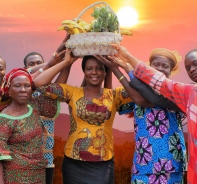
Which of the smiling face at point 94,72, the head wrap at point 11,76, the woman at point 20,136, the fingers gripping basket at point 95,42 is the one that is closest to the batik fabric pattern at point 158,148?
the smiling face at point 94,72

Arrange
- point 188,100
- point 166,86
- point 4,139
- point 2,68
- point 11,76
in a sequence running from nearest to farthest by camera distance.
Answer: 1. point 188,100
2. point 166,86
3. point 4,139
4. point 11,76
5. point 2,68

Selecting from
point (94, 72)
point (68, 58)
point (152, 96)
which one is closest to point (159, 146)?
point (152, 96)

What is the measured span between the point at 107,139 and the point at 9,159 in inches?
43.2

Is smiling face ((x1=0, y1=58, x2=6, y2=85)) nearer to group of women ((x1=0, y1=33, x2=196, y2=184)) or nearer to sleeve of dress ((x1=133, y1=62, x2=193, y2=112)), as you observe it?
group of women ((x1=0, y1=33, x2=196, y2=184))

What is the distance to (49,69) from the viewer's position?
13.8ft

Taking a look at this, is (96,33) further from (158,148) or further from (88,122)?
(158,148)

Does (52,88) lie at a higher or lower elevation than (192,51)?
lower

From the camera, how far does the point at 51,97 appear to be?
13.8 feet

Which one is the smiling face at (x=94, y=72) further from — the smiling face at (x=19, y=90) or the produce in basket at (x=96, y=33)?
the smiling face at (x=19, y=90)

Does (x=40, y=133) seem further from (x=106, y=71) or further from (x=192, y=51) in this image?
(x=192, y=51)

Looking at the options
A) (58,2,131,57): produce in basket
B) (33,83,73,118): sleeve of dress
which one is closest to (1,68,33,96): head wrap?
(33,83,73,118): sleeve of dress

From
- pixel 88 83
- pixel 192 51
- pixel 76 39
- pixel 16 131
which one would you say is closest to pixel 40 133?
pixel 16 131

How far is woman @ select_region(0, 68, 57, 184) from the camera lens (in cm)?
371

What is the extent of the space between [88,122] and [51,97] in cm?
51
